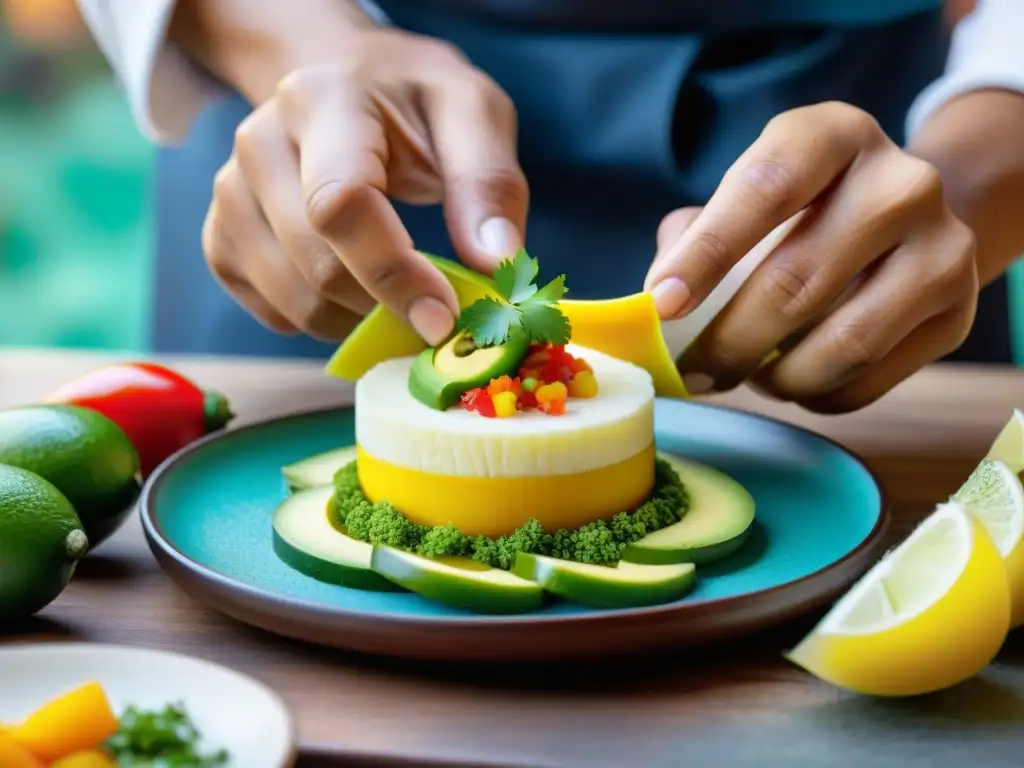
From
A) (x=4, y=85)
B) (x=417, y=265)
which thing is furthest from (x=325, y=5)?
(x=4, y=85)

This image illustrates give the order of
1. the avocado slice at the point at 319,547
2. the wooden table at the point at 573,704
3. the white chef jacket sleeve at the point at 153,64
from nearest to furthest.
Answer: the wooden table at the point at 573,704 → the avocado slice at the point at 319,547 → the white chef jacket sleeve at the point at 153,64

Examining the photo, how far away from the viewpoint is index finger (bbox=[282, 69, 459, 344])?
6.00 feet

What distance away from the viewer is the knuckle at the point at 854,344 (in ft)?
6.53

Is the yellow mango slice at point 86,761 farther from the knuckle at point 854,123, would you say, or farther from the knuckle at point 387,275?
the knuckle at point 854,123

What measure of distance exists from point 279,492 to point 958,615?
104 cm

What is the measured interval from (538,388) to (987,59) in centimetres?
136

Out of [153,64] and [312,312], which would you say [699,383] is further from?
[153,64]

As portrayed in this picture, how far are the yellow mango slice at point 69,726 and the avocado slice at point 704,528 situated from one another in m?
0.68

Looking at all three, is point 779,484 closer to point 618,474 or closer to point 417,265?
point 618,474

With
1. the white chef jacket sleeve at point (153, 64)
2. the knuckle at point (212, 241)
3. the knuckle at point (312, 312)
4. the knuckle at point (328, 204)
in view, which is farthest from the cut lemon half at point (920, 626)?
the white chef jacket sleeve at point (153, 64)

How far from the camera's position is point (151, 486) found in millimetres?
A: 1855

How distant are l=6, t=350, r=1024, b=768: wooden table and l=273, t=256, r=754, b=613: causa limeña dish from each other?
11 centimetres

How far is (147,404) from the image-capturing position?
2.15m

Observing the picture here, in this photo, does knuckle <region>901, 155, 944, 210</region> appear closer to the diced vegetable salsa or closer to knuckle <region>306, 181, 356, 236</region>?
the diced vegetable salsa
